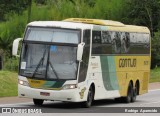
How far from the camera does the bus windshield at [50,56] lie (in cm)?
2003

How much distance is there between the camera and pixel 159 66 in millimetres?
57438

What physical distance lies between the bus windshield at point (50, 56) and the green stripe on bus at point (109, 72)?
2434 millimetres

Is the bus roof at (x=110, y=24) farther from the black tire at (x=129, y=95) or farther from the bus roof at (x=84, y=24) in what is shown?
the black tire at (x=129, y=95)

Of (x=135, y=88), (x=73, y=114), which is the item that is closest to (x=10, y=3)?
(x=135, y=88)

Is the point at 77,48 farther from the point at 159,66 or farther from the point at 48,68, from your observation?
the point at 159,66

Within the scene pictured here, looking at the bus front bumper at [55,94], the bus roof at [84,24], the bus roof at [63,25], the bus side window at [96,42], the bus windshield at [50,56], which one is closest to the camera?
the bus front bumper at [55,94]

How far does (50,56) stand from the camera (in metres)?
20.2

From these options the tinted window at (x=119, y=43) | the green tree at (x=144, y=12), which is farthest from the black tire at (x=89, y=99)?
the green tree at (x=144, y=12)

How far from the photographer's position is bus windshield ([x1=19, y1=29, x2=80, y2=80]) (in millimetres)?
20031

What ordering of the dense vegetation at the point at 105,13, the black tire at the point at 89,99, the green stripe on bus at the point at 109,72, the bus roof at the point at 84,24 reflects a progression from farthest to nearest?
the dense vegetation at the point at 105,13 < the green stripe on bus at the point at 109,72 < the black tire at the point at 89,99 < the bus roof at the point at 84,24

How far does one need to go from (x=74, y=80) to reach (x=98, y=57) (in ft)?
7.64

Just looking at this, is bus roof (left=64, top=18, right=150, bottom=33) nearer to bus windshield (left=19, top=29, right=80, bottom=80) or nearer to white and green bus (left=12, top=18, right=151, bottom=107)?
white and green bus (left=12, top=18, right=151, bottom=107)

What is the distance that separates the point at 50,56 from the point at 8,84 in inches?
367

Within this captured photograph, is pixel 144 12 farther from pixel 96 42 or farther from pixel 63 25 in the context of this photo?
pixel 63 25
